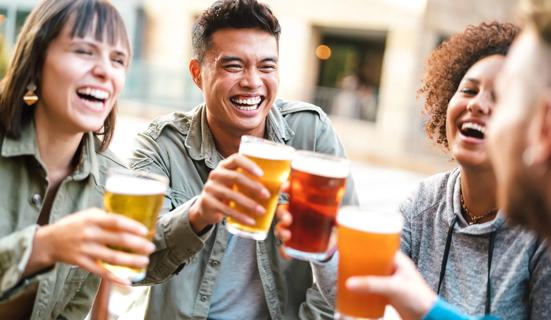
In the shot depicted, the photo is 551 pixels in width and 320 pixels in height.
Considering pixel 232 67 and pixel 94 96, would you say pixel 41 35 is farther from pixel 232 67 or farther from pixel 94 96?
pixel 232 67

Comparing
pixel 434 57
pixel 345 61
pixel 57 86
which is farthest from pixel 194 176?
pixel 345 61

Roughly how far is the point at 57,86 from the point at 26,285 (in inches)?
27.6

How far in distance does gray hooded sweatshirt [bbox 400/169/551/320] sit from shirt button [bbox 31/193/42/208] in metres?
1.48

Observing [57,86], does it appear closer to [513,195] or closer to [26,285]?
[26,285]

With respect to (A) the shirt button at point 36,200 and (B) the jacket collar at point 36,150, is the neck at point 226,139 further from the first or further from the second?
(A) the shirt button at point 36,200

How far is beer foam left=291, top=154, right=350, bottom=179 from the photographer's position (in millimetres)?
1668

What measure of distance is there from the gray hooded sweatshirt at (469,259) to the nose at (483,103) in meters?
0.37

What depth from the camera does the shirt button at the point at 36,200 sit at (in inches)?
81.5

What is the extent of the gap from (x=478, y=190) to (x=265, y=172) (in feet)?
3.51

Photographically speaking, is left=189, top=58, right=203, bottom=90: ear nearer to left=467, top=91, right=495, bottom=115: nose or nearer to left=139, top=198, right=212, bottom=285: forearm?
left=139, top=198, right=212, bottom=285: forearm

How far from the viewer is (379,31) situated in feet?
55.4

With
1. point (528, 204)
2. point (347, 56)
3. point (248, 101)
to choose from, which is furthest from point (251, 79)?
point (347, 56)

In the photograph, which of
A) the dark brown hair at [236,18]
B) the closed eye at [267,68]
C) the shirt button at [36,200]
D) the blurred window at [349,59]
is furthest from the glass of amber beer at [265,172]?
the blurred window at [349,59]

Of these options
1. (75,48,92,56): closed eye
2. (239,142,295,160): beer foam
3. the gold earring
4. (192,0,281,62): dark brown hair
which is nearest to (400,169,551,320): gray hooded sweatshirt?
(239,142,295,160): beer foam
